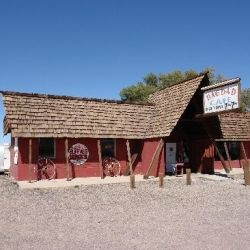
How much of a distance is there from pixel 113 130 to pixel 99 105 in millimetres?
2243

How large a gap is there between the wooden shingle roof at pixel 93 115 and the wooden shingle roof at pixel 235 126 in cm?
618

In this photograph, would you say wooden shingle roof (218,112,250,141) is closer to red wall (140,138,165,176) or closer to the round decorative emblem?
red wall (140,138,165,176)

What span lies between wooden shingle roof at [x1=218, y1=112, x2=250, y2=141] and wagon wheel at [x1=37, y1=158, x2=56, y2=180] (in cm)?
1306

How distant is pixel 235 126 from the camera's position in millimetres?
27391

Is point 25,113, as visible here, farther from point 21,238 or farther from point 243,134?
point 243,134

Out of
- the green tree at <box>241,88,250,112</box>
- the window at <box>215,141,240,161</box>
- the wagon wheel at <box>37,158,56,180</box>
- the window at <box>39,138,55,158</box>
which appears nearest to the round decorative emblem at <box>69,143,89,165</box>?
the window at <box>39,138,55,158</box>

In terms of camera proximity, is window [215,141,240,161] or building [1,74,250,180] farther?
window [215,141,240,161]

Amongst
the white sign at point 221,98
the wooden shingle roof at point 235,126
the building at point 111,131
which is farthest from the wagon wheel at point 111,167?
the wooden shingle roof at point 235,126

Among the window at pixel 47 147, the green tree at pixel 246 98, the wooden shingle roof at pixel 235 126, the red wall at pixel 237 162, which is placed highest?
the green tree at pixel 246 98

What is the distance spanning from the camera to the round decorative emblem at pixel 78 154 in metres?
20.0

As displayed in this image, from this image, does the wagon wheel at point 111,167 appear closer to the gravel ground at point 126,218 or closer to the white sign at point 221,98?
the gravel ground at point 126,218

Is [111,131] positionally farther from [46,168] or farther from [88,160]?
[46,168]

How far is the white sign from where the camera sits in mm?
16828

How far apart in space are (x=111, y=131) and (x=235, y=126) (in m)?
11.4
